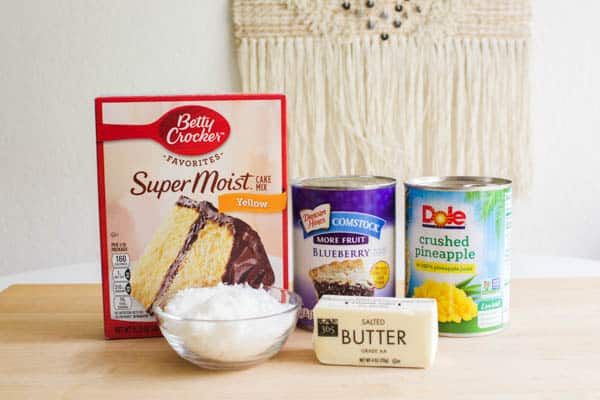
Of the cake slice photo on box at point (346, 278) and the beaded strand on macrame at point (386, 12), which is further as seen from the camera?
the beaded strand on macrame at point (386, 12)

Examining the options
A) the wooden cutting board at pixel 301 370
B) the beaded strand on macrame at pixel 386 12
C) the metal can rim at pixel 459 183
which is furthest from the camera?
the beaded strand on macrame at pixel 386 12

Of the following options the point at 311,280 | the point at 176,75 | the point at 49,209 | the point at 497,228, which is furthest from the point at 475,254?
the point at 49,209

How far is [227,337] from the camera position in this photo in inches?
29.7

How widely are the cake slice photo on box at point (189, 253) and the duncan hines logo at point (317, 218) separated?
7 cm

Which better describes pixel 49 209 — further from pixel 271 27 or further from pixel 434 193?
pixel 434 193

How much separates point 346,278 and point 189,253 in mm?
194

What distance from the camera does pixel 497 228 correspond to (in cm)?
87

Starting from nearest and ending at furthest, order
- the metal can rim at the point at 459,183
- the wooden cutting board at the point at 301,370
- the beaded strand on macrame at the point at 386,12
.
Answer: the wooden cutting board at the point at 301,370, the metal can rim at the point at 459,183, the beaded strand on macrame at the point at 386,12

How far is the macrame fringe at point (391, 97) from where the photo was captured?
1.83 meters

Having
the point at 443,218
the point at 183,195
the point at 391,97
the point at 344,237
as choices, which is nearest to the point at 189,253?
the point at 183,195

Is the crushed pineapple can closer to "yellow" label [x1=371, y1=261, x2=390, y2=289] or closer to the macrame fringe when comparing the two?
"yellow" label [x1=371, y1=261, x2=390, y2=289]

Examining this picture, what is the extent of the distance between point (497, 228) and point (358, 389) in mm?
270

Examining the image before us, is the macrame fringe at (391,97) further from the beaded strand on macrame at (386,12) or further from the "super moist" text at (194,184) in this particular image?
the "super moist" text at (194,184)

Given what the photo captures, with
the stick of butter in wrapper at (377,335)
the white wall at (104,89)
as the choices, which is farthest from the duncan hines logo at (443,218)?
the white wall at (104,89)
